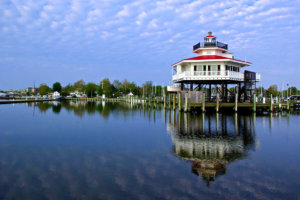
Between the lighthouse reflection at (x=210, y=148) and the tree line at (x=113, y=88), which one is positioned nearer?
the lighthouse reflection at (x=210, y=148)

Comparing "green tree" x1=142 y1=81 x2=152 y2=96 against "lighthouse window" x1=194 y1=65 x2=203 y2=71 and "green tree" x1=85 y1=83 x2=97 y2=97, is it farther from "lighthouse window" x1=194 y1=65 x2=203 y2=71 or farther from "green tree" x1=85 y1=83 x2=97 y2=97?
"lighthouse window" x1=194 y1=65 x2=203 y2=71

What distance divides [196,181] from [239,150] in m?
4.72

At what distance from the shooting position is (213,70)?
3111 centimetres

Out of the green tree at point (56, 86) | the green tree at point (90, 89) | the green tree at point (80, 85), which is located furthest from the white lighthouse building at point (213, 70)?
the green tree at point (56, 86)

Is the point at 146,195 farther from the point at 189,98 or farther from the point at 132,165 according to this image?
the point at 189,98

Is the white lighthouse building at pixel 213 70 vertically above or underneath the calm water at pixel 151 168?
above

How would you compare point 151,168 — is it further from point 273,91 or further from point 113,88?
point 113,88

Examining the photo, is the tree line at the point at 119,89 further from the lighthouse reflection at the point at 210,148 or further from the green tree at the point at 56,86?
the lighthouse reflection at the point at 210,148

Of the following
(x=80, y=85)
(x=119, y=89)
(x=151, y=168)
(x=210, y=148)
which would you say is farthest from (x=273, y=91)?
(x=151, y=168)

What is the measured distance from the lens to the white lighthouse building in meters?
30.4

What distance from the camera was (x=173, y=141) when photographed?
1332cm

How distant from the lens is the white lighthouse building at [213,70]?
1198 inches

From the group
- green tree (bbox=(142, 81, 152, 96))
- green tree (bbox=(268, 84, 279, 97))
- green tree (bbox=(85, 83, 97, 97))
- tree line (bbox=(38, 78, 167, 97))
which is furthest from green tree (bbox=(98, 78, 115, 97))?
green tree (bbox=(268, 84, 279, 97))

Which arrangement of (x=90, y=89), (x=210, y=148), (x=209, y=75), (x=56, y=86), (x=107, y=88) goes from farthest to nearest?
(x=56, y=86)
(x=90, y=89)
(x=107, y=88)
(x=209, y=75)
(x=210, y=148)
